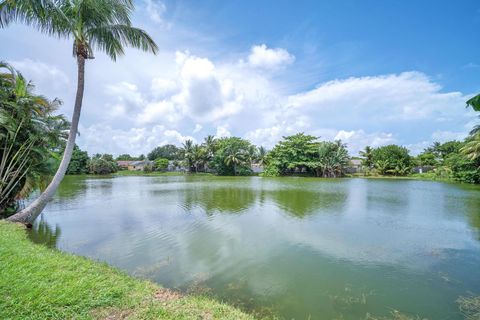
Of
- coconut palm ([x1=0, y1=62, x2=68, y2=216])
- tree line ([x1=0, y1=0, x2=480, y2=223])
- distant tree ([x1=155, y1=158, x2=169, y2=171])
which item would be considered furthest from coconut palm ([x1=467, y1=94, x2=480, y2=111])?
distant tree ([x1=155, y1=158, x2=169, y2=171])

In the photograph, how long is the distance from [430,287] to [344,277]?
169 cm

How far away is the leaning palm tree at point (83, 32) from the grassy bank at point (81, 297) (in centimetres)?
542

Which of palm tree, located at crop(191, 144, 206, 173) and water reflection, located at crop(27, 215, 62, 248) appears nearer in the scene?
water reflection, located at crop(27, 215, 62, 248)

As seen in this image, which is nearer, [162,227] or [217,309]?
[217,309]

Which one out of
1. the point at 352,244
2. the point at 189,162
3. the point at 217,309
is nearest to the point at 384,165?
the point at 189,162

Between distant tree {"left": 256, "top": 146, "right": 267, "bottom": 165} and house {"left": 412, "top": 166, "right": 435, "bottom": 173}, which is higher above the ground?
distant tree {"left": 256, "top": 146, "right": 267, "bottom": 165}

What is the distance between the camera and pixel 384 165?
44625 millimetres

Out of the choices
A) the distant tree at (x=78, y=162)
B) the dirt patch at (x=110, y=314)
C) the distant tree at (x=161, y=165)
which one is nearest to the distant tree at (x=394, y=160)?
the distant tree at (x=161, y=165)

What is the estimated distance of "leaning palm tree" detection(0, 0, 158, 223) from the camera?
8102 millimetres

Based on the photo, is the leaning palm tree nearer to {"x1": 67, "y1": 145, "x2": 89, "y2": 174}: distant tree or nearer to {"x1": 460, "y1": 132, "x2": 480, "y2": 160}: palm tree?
{"x1": 460, "y1": 132, "x2": 480, "y2": 160}: palm tree

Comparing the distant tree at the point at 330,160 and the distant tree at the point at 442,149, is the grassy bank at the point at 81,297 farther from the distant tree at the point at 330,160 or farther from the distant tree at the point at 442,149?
the distant tree at the point at 442,149

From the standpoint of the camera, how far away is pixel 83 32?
8750mm

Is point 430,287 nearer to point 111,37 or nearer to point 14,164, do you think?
point 111,37

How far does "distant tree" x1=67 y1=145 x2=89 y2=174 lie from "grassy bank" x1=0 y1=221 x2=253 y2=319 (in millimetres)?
50505
